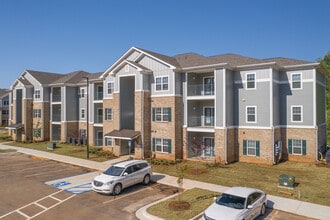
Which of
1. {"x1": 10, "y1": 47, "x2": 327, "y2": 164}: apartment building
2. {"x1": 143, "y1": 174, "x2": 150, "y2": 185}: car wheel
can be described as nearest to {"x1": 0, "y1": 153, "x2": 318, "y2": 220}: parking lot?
{"x1": 143, "y1": 174, "x2": 150, "y2": 185}: car wheel

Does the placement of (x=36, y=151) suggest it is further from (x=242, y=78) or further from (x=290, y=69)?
(x=290, y=69)

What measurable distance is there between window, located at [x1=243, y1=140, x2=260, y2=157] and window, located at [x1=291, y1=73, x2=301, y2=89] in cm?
655

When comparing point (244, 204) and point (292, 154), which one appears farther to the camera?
point (292, 154)

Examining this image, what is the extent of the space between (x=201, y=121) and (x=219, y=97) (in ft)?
13.3

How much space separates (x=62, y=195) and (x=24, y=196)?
220 cm

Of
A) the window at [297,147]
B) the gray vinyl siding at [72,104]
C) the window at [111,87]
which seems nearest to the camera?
the window at [297,147]

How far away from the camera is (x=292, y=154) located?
2489cm

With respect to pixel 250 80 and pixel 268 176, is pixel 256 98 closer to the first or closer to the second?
pixel 250 80

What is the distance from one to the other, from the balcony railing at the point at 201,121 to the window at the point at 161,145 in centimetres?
292

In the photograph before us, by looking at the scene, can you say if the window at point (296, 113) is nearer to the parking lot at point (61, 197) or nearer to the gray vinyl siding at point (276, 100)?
the gray vinyl siding at point (276, 100)

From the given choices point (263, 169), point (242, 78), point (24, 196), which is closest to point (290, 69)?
point (242, 78)

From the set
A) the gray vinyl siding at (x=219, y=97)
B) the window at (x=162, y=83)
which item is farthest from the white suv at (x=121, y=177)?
the window at (x=162, y=83)

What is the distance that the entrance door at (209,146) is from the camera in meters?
26.5

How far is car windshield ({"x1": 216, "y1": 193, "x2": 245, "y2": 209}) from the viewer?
11.4 meters
